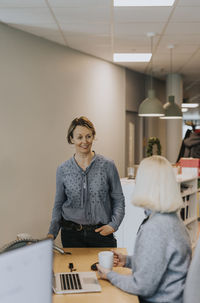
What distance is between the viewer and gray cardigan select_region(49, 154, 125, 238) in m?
2.50

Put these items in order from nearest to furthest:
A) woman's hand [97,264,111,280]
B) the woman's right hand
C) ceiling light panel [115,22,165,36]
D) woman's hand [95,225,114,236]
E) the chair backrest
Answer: the chair backrest < woman's hand [97,264,111,280] < the woman's right hand < woman's hand [95,225,114,236] < ceiling light panel [115,22,165,36]

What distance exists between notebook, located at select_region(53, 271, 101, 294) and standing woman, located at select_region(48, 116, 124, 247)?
559 millimetres

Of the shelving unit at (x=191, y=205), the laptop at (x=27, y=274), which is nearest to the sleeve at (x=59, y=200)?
the laptop at (x=27, y=274)

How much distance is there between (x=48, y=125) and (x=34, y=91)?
1.82 feet

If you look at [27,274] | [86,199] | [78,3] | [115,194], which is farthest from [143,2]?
[27,274]

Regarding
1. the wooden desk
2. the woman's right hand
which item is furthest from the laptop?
the woman's right hand

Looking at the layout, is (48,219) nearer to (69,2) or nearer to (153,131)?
(69,2)

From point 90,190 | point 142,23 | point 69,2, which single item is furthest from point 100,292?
point 142,23

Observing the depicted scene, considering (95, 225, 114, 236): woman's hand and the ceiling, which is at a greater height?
the ceiling

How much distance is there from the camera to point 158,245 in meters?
1.60

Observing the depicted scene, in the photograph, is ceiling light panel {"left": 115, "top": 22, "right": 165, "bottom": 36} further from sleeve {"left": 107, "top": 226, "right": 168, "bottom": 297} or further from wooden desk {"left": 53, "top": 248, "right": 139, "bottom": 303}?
sleeve {"left": 107, "top": 226, "right": 168, "bottom": 297}

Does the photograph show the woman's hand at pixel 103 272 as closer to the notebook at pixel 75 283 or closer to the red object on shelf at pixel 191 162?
the notebook at pixel 75 283

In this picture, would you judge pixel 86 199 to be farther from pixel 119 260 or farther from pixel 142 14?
pixel 142 14

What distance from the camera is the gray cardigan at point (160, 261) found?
1.60 m
